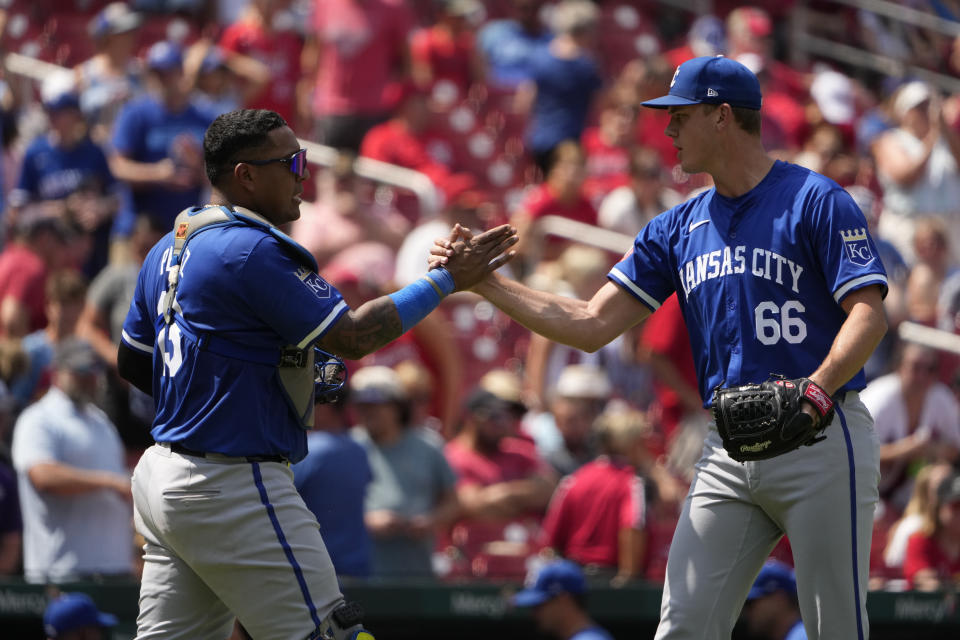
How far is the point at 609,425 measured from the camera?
26.6ft

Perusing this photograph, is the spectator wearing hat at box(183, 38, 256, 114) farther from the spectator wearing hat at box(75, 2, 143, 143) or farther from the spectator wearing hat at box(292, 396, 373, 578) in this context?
the spectator wearing hat at box(292, 396, 373, 578)

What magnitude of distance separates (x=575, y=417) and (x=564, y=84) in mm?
4369

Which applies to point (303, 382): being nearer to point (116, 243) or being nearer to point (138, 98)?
point (116, 243)

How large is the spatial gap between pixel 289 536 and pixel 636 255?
1.53 meters

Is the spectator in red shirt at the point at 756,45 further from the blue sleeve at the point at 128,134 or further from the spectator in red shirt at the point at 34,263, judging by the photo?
the spectator in red shirt at the point at 34,263

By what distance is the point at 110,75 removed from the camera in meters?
11.6

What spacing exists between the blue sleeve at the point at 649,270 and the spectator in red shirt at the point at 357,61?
23.8ft

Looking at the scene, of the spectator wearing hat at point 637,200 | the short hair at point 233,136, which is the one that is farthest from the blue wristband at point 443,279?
the spectator wearing hat at point 637,200

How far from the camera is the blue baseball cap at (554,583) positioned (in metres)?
6.95

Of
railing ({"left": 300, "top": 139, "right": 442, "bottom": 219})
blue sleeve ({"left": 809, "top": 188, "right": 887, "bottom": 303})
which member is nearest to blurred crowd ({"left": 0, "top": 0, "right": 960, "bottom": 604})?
railing ({"left": 300, "top": 139, "right": 442, "bottom": 219})

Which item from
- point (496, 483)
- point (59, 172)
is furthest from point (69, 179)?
point (496, 483)

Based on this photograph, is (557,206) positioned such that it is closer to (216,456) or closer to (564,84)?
(564,84)

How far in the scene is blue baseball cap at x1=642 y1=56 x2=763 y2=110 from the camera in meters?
4.81

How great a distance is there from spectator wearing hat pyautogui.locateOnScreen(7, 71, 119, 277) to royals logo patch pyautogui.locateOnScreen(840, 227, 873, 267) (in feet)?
21.0
